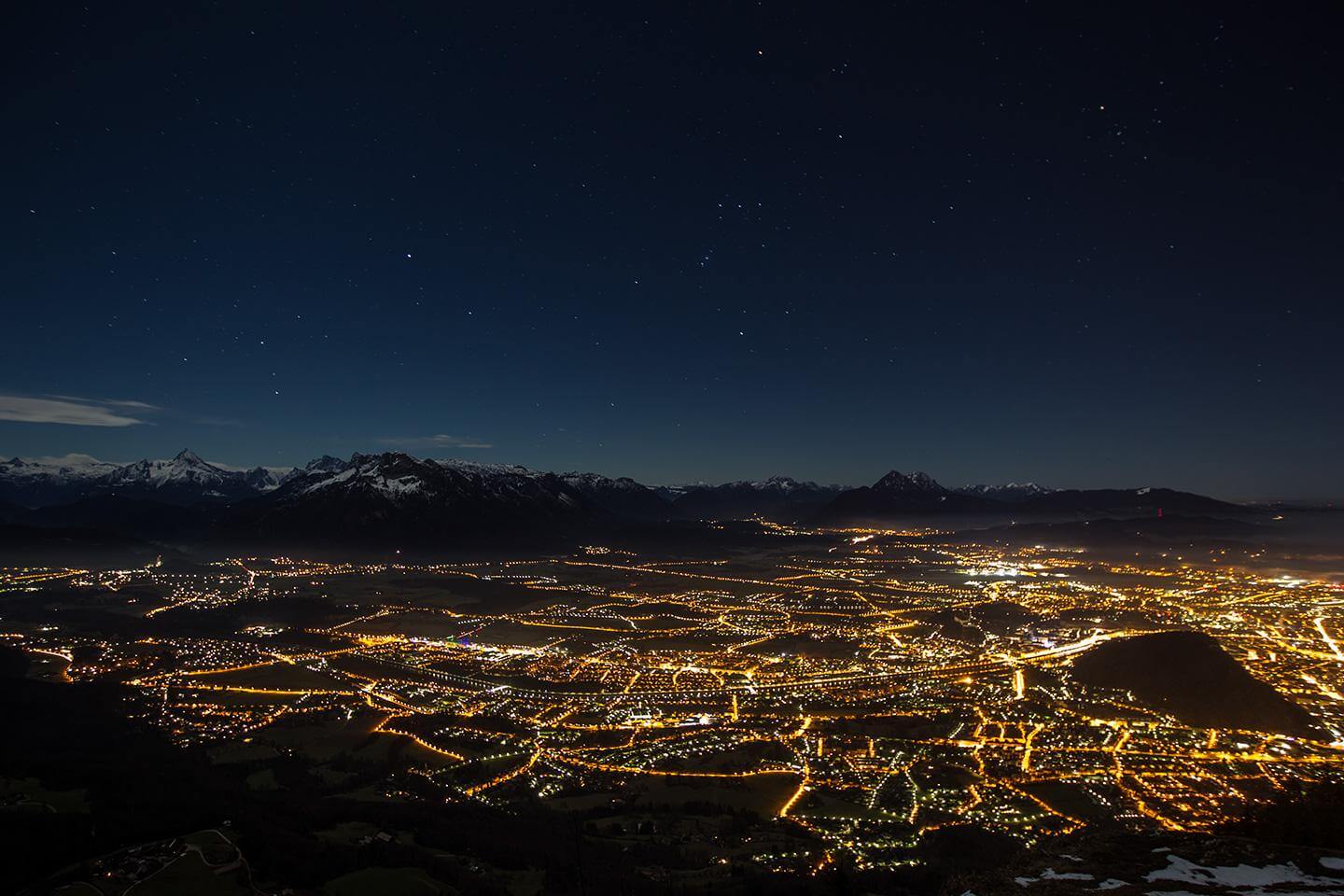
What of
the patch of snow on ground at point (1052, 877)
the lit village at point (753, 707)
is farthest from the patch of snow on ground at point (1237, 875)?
the lit village at point (753, 707)

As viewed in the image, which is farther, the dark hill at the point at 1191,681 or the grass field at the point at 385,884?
the dark hill at the point at 1191,681

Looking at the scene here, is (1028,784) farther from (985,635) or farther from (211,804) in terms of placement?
(985,635)

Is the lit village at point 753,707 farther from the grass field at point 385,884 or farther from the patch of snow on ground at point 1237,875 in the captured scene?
the patch of snow on ground at point 1237,875

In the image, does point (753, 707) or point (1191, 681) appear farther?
point (1191, 681)

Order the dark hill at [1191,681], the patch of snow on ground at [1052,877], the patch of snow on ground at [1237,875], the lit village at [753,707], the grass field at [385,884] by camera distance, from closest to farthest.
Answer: the patch of snow on ground at [1237,875] < the patch of snow on ground at [1052,877] < the grass field at [385,884] < the lit village at [753,707] < the dark hill at [1191,681]

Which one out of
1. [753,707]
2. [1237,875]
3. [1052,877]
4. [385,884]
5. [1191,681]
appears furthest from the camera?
[1191,681]

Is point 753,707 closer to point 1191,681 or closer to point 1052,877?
point 1191,681

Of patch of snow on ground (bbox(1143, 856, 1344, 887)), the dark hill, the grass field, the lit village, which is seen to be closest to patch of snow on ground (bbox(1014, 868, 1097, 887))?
patch of snow on ground (bbox(1143, 856, 1344, 887))

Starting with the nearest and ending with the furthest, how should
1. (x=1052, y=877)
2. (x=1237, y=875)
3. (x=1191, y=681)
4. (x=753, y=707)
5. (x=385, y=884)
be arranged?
1. (x=1237, y=875)
2. (x=1052, y=877)
3. (x=385, y=884)
4. (x=753, y=707)
5. (x=1191, y=681)

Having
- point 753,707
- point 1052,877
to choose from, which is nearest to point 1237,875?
point 1052,877
